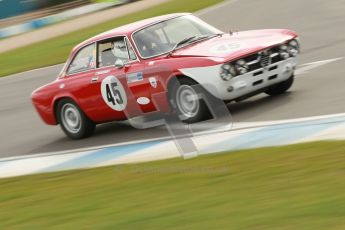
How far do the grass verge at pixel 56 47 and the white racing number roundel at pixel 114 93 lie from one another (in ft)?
37.1

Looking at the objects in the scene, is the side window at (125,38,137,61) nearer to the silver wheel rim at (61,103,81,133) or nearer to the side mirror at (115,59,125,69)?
the side mirror at (115,59,125,69)

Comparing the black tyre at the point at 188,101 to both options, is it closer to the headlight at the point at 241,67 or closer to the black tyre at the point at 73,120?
the headlight at the point at 241,67

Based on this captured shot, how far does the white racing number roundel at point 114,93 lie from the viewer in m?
10.0

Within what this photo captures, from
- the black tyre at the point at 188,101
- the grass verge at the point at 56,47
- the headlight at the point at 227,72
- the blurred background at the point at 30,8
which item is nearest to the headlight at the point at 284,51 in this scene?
the headlight at the point at 227,72

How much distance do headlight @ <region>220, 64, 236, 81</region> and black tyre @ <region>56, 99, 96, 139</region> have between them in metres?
2.35

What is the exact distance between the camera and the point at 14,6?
4459cm

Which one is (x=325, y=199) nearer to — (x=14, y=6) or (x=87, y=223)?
(x=87, y=223)

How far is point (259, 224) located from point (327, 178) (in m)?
1.09

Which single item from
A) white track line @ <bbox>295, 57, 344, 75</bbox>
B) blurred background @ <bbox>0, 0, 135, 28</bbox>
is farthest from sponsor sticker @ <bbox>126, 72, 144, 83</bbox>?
blurred background @ <bbox>0, 0, 135, 28</bbox>

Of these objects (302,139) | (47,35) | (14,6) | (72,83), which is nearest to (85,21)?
(47,35)

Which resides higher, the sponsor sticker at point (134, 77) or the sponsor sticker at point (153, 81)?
the sponsor sticker at point (134, 77)

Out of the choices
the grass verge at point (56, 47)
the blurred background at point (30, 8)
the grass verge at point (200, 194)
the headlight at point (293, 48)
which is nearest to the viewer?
the grass verge at point (200, 194)

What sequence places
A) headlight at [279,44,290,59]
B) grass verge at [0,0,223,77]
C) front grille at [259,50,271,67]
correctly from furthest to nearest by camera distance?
grass verge at [0,0,223,77]
headlight at [279,44,290,59]
front grille at [259,50,271,67]

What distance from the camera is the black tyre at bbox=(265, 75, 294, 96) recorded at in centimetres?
1045
